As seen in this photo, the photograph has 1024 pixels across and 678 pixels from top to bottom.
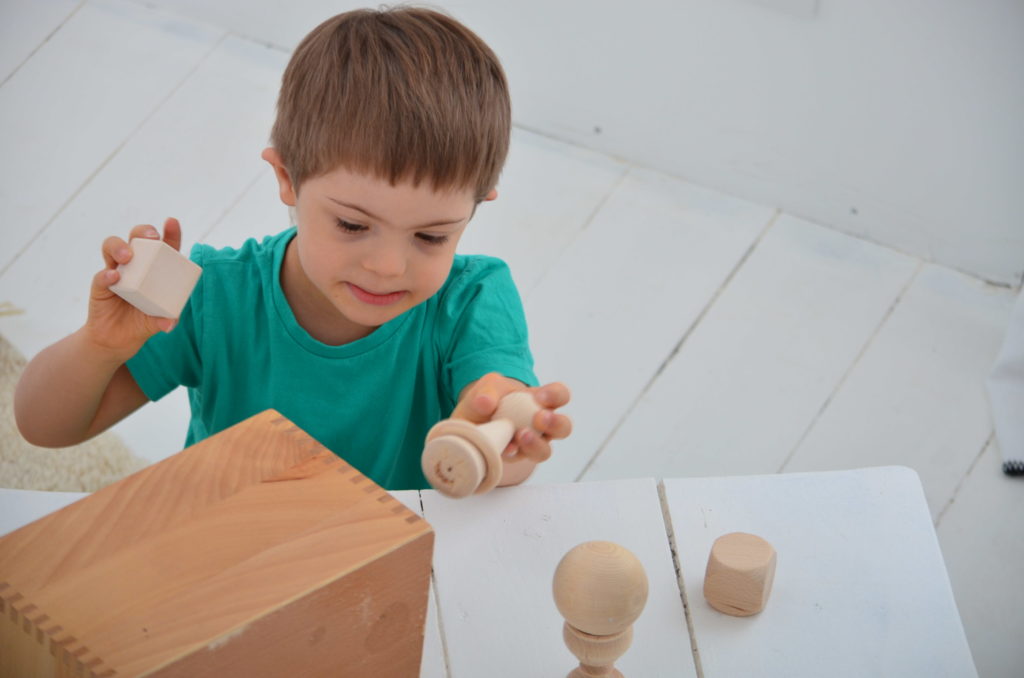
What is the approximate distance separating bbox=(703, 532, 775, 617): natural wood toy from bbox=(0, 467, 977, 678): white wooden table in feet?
0.04

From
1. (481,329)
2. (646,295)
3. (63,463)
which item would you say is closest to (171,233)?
(481,329)

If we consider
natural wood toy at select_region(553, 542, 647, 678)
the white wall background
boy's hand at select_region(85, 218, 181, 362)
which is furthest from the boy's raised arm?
the white wall background

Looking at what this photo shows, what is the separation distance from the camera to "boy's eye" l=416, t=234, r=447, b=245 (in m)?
0.88

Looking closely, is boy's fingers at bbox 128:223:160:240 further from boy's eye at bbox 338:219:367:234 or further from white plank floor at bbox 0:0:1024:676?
white plank floor at bbox 0:0:1024:676

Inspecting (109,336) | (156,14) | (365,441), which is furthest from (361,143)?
(156,14)

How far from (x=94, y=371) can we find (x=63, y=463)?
788 millimetres

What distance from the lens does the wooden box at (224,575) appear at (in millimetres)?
561

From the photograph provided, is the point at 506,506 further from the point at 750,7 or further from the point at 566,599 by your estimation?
the point at 750,7

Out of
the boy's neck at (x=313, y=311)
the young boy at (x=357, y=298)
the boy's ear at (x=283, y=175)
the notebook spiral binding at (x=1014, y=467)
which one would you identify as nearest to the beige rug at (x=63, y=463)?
the young boy at (x=357, y=298)

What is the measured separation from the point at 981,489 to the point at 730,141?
2.32 ft

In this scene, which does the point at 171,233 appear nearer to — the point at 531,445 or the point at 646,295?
the point at 531,445

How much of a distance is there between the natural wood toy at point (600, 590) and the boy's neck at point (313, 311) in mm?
456

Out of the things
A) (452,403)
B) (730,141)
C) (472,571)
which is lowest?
(730,141)

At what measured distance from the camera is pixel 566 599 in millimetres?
656
